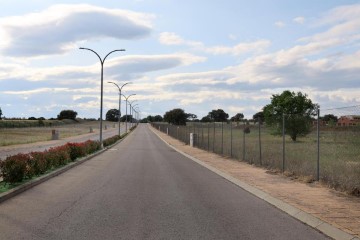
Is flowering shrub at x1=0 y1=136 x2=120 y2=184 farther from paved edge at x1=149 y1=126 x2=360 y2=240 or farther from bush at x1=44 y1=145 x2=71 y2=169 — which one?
paved edge at x1=149 y1=126 x2=360 y2=240

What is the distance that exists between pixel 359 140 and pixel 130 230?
23.3 ft

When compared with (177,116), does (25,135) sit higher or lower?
lower

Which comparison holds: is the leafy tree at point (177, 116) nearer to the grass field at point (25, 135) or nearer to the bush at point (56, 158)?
the grass field at point (25, 135)

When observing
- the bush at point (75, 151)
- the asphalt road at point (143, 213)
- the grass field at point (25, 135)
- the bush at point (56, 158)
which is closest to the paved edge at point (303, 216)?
the asphalt road at point (143, 213)

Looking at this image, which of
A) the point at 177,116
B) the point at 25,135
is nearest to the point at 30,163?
the point at 25,135

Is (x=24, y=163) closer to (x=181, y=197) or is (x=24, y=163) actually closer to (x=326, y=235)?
(x=181, y=197)

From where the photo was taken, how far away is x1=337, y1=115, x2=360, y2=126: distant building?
12.8 metres

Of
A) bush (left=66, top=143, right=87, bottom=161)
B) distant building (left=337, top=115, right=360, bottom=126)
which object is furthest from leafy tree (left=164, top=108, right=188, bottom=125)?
distant building (left=337, top=115, right=360, bottom=126)

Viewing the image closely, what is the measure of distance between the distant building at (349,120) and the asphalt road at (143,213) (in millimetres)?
3408

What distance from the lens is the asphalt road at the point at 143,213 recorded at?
7949mm

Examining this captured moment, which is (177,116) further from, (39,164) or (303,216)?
(303,216)

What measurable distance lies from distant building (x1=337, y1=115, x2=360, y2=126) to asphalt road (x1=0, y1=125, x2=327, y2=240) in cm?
341

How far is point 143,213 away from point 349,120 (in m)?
6.75

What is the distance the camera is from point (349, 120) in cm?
1325
